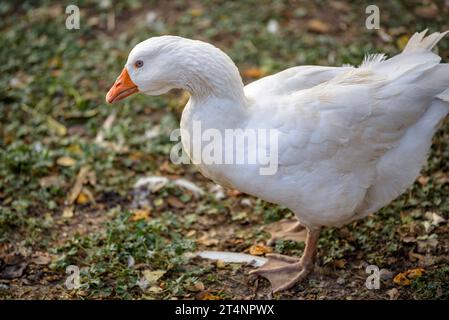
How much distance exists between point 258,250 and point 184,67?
1542mm

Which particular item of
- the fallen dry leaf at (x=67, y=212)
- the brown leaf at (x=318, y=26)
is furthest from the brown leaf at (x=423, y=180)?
the fallen dry leaf at (x=67, y=212)

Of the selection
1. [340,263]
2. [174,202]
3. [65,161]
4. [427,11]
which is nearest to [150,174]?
[174,202]

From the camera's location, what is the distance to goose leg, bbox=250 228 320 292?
4.21 meters

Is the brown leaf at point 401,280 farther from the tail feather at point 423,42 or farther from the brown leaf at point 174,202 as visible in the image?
the brown leaf at point 174,202

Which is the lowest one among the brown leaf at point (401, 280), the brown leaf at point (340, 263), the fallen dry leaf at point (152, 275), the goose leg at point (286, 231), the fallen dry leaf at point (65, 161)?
the brown leaf at point (401, 280)

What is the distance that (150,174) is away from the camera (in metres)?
5.32

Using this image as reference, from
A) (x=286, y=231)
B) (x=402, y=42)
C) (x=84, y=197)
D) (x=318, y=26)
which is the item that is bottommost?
(x=286, y=231)

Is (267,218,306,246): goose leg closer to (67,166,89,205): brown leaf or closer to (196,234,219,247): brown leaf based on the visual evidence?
(196,234,219,247): brown leaf

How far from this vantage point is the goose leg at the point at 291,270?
421 cm

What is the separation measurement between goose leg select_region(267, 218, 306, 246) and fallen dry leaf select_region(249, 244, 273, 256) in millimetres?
58

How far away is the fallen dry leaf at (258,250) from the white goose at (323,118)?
0.64 metres

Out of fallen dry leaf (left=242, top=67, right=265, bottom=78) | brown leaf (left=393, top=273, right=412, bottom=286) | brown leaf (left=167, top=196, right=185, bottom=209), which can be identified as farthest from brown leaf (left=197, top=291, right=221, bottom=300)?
fallen dry leaf (left=242, top=67, right=265, bottom=78)

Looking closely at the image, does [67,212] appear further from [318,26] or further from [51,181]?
[318,26]

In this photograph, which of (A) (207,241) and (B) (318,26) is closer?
(A) (207,241)
